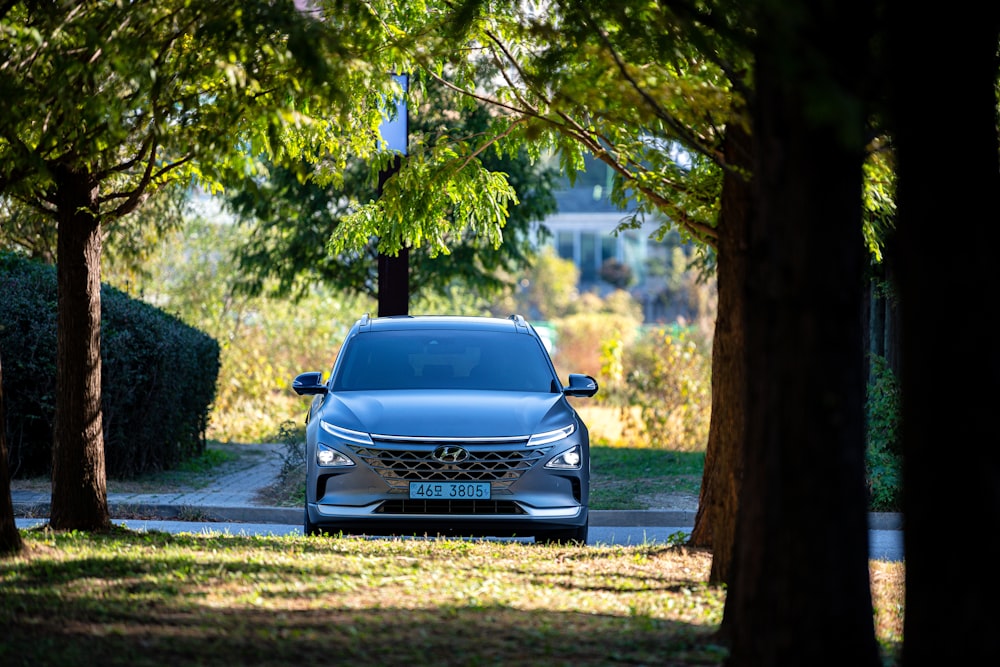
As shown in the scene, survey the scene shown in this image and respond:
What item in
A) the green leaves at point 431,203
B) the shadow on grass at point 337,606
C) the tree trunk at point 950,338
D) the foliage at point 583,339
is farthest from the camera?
the foliage at point 583,339

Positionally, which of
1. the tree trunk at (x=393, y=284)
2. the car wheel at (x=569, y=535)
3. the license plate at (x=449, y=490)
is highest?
the tree trunk at (x=393, y=284)

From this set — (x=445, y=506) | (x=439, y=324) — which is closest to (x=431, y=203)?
(x=439, y=324)

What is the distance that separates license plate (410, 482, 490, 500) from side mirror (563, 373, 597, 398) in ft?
4.35

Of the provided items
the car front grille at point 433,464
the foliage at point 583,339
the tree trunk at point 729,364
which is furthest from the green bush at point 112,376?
the foliage at point 583,339

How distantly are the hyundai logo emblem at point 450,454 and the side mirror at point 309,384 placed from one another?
130 cm

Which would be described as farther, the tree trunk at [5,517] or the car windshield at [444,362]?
the car windshield at [444,362]

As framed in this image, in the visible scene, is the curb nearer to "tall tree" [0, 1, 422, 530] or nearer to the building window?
"tall tree" [0, 1, 422, 530]

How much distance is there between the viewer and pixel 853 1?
4.39 metres

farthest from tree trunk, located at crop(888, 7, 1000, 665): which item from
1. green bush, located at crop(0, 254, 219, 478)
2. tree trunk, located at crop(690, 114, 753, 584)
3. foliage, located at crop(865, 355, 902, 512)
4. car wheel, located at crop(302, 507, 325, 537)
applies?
green bush, located at crop(0, 254, 219, 478)

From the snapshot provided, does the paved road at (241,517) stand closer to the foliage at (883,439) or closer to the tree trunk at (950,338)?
the foliage at (883,439)

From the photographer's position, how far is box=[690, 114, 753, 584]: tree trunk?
7.24 metres

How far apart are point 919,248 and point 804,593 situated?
3.92 feet

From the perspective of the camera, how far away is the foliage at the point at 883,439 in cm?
1279

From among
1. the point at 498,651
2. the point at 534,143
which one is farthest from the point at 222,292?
Answer: the point at 498,651
